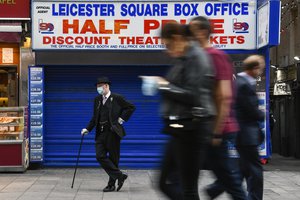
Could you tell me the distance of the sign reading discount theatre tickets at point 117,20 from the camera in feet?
40.5

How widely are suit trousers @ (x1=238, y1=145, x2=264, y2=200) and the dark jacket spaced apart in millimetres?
1862

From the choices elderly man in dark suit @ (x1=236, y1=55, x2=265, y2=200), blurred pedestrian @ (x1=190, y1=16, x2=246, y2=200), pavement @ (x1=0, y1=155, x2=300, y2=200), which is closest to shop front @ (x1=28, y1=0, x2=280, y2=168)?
pavement @ (x1=0, y1=155, x2=300, y2=200)

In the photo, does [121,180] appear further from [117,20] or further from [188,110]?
[188,110]

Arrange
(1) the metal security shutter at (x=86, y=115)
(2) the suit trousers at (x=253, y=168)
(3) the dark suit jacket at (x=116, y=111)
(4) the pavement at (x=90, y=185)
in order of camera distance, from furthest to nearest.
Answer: (1) the metal security shutter at (x=86, y=115), (3) the dark suit jacket at (x=116, y=111), (4) the pavement at (x=90, y=185), (2) the suit trousers at (x=253, y=168)

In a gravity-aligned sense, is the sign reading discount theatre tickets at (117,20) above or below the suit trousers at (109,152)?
above

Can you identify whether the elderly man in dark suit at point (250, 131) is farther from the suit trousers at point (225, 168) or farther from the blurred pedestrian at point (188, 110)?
the blurred pedestrian at point (188, 110)

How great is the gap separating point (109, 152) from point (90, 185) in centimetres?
112

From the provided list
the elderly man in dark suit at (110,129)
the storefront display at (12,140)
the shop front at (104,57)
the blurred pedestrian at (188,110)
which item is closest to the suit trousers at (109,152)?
the elderly man in dark suit at (110,129)

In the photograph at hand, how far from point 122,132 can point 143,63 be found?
11.6ft

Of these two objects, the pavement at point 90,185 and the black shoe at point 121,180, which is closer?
the pavement at point 90,185

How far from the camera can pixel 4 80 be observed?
13.9 m

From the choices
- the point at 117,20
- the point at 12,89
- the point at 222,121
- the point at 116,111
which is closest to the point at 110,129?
the point at 116,111

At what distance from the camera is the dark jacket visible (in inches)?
185

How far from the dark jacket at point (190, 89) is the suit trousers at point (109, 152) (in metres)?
4.89
